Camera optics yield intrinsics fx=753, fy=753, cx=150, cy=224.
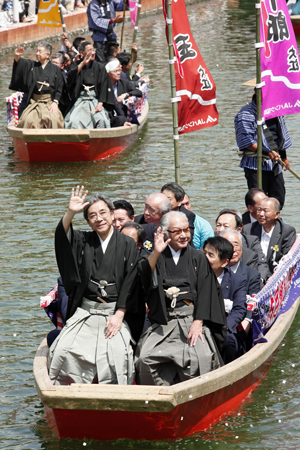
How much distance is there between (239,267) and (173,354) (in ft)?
4.03

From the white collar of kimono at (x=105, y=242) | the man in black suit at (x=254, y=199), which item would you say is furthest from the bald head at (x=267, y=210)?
the white collar of kimono at (x=105, y=242)

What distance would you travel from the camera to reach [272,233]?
695 cm

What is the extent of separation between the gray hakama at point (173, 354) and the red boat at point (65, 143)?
6.73m

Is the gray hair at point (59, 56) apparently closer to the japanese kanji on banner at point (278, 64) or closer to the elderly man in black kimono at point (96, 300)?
the japanese kanji on banner at point (278, 64)

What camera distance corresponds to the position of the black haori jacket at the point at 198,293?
507 centimetres

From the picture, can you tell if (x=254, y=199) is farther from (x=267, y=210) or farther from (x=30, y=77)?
(x=30, y=77)

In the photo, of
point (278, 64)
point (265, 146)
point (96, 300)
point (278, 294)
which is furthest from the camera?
point (265, 146)

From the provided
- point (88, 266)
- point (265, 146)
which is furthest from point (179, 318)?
point (265, 146)

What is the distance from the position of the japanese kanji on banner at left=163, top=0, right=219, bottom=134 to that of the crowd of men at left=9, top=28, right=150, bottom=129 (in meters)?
4.32

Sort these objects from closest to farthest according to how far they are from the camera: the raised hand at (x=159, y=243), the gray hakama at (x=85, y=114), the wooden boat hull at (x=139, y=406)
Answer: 1. the wooden boat hull at (x=139, y=406)
2. the raised hand at (x=159, y=243)
3. the gray hakama at (x=85, y=114)

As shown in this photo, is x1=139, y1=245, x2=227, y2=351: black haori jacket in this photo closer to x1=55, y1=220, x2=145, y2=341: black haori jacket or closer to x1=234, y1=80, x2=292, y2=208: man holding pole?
x1=55, y1=220, x2=145, y2=341: black haori jacket

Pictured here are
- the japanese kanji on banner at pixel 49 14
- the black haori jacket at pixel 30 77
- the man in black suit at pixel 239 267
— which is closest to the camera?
the man in black suit at pixel 239 267

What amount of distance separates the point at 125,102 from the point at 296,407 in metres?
8.04

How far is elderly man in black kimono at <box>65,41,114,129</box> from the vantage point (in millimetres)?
11812
